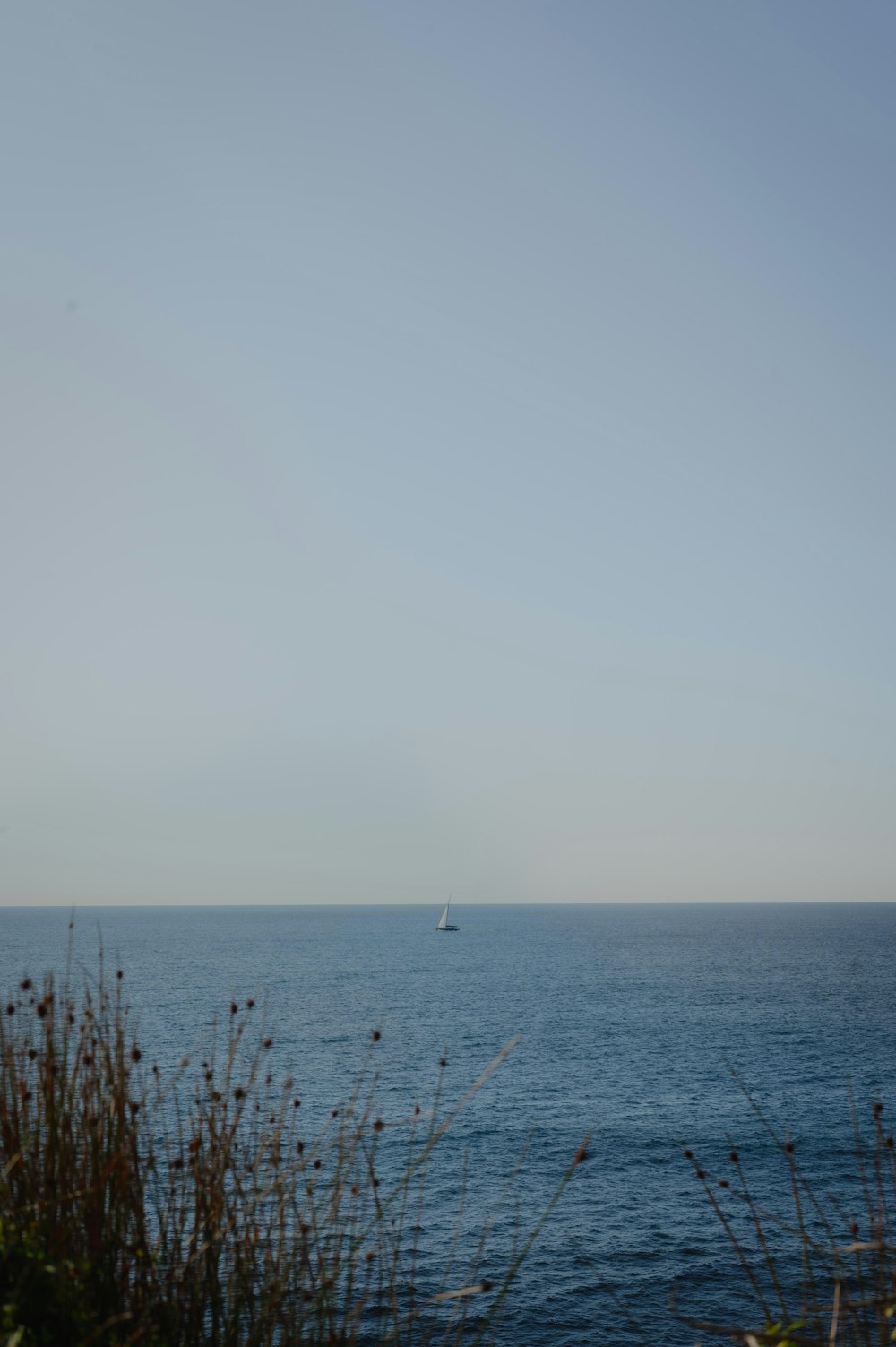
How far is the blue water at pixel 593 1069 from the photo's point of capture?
2369cm

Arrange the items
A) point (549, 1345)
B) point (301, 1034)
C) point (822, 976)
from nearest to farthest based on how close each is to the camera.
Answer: point (549, 1345), point (301, 1034), point (822, 976)

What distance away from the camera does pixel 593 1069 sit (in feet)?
152

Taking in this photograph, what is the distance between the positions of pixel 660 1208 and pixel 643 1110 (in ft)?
36.4

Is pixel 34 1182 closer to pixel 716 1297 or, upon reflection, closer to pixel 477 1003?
pixel 716 1297

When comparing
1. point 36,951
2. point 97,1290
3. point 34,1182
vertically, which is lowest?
point 36,951

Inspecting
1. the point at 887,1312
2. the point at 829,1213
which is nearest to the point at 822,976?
the point at 829,1213

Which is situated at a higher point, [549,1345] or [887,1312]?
[887,1312]

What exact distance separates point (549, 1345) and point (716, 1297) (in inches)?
189

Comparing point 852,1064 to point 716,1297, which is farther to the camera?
point 852,1064

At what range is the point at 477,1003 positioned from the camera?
230ft

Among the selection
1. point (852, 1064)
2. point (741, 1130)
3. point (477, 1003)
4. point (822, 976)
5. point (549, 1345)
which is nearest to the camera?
point (549, 1345)

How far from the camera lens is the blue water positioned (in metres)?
23.7

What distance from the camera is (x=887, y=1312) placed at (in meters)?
4.21

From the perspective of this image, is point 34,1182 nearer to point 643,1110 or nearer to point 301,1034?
point 643,1110
